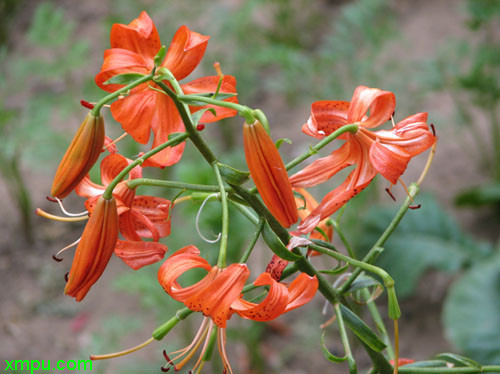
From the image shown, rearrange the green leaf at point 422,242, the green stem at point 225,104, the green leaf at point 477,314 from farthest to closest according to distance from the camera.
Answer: the green leaf at point 422,242 → the green leaf at point 477,314 → the green stem at point 225,104

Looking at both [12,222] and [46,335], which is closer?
[46,335]

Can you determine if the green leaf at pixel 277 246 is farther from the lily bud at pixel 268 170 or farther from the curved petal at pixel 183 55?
the curved petal at pixel 183 55

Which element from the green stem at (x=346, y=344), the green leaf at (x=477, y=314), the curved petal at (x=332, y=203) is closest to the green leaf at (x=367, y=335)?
the green stem at (x=346, y=344)

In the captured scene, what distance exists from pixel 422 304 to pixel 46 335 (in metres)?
1.59

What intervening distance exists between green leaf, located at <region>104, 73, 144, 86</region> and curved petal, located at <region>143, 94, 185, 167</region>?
82mm

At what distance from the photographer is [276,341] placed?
2473 mm

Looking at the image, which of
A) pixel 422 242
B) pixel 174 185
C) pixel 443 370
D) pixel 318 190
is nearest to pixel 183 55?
pixel 174 185

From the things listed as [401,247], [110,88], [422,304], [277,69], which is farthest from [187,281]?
[277,69]

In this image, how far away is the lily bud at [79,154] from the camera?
630 millimetres

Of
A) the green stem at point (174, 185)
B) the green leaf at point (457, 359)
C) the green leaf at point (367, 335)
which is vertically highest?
the green stem at point (174, 185)

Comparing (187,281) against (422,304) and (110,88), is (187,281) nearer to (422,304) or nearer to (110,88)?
(422,304)

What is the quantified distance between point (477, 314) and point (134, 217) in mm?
1645

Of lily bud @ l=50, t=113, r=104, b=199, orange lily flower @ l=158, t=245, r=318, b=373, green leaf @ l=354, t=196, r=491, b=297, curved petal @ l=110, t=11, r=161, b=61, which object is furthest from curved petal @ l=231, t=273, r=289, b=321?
green leaf @ l=354, t=196, r=491, b=297

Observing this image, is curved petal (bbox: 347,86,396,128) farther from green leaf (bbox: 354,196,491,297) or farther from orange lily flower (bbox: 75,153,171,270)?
green leaf (bbox: 354,196,491,297)
